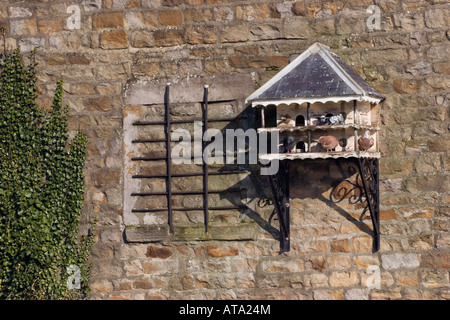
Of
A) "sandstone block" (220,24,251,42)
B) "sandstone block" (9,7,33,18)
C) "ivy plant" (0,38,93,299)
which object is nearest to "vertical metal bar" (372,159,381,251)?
"sandstone block" (220,24,251,42)

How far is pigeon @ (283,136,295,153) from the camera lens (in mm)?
5684

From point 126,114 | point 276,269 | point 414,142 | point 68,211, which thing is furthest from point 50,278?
point 414,142

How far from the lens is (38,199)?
6371 mm

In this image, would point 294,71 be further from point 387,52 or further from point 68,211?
point 68,211

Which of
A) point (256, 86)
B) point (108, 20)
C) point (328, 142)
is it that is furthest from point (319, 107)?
point (108, 20)

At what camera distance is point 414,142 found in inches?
238

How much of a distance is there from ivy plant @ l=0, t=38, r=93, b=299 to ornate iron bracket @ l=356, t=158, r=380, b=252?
8.41 ft

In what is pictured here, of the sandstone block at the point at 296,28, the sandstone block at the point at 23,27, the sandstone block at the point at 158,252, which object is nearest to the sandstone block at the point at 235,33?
the sandstone block at the point at 296,28

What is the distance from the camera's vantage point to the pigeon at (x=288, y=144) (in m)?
5.68

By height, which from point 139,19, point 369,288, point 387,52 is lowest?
point 369,288

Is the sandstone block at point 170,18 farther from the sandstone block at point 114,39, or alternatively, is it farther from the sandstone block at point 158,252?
the sandstone block at point 158,252

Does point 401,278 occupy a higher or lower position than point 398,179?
lower

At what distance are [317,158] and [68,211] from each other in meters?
2.34

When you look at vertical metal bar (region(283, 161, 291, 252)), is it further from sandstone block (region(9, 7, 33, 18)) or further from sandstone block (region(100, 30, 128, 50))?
sandstone block (region(9, 7, 33, 18))
